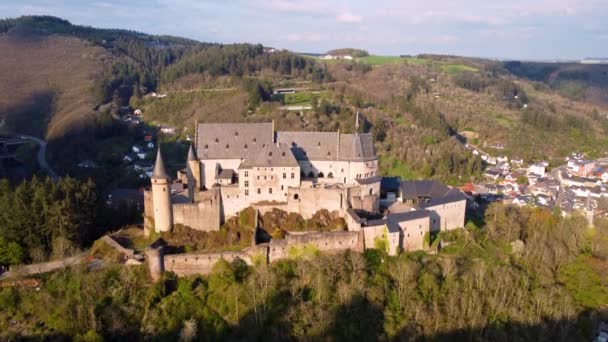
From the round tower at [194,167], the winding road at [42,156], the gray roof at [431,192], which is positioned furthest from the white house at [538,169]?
the winding road at [42,156]

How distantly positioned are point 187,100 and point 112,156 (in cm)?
2744

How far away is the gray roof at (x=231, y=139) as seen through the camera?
40.1 m

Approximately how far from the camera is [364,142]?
41.2 m

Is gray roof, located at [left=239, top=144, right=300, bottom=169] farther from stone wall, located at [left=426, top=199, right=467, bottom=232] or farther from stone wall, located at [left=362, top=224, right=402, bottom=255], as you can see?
stone wall, located at [left=426, top=199, right=467, bottom=232]

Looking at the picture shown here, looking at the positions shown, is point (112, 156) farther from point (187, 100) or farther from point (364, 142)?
point (364, 142)

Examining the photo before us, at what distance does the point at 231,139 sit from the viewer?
1602 inches

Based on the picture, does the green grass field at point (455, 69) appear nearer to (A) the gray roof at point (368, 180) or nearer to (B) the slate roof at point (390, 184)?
(B) the slate roof at point (390, 184)

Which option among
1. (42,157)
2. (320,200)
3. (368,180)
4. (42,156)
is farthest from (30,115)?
(368,180)

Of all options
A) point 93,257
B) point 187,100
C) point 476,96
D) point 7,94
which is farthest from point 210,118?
point 476,96

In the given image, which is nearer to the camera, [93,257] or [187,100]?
[93,257]

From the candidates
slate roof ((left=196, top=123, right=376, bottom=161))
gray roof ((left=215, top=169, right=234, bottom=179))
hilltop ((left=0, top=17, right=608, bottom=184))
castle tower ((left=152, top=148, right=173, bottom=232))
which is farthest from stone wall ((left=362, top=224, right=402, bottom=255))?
hilltop ((left=0, top=17, right=608, bottom=184))

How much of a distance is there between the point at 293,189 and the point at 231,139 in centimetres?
777

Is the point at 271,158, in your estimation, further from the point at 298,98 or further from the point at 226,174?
the point at 298,98

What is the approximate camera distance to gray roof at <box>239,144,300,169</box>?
37.9 metres
